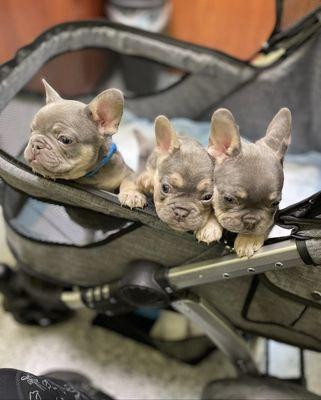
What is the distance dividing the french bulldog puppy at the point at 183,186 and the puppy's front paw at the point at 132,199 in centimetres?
3

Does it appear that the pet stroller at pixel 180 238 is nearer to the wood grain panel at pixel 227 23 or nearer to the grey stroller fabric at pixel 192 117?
the grey stroller fabric at pixel 192 117

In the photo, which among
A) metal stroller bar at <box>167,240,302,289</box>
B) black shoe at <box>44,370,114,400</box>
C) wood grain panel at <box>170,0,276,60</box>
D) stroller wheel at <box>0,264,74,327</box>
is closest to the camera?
metal stroller bar at <box>167,240,302,289</box>

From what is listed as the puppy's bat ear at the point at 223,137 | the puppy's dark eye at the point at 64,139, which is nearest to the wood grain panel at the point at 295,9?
the puppy's bat ear at the point at 223,137

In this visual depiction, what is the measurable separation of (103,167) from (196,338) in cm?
63

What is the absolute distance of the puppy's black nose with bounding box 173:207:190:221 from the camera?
0.95 meters

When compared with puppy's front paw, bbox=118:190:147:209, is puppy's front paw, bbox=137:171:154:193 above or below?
above

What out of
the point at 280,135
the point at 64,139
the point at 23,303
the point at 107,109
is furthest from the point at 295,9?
the point at 23,303

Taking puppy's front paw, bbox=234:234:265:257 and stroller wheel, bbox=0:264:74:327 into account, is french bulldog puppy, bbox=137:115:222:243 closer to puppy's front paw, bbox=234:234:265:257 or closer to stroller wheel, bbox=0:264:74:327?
puppy's front paw, bbox=234:234:265:257

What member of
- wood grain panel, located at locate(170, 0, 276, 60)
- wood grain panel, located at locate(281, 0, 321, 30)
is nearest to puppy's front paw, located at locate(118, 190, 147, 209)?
wood grain panel, located at locate(281, 0, 321, 30)

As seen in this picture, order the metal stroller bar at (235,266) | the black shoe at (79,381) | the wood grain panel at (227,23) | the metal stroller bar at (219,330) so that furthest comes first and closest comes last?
the wood grain panel at (227,23) < the black shoe at (79,381) < the metal stroller bar at (219,330) < the metal stroller bar at (235,266)

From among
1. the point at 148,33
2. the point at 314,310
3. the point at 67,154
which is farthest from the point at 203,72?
the point at 314,310

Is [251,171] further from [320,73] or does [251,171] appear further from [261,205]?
[320,73]

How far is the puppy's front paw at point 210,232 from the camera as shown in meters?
0.95

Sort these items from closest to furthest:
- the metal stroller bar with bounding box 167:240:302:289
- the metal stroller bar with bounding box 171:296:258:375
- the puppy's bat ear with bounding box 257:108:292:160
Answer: the metal stroller bar with bounding box 167:240:302:289 < the puppy's bat ear with bounding box 257:108:292:160 < the metal stroller bar with bounding box 171:296:258:375
